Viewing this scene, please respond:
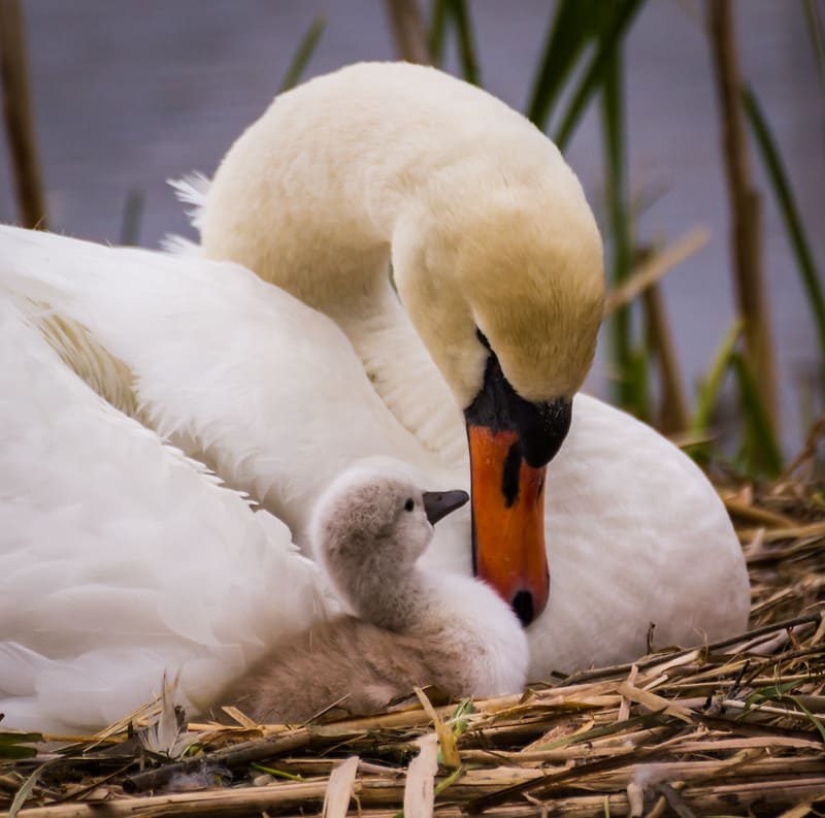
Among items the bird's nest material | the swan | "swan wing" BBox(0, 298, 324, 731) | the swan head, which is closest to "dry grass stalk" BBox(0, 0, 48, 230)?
the swan

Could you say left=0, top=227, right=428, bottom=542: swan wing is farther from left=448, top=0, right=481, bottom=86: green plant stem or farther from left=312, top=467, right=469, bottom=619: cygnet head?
left=448, top=0, right=481, bottom=86: green plant stem

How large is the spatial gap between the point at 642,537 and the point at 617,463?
6.7 inches

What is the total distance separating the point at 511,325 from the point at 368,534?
0.42 m

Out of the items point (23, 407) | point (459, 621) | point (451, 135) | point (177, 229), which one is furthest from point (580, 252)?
point (177, 229)

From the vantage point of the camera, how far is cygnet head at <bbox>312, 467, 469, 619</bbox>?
2732mm

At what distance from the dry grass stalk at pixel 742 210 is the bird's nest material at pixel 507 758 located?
1982 millimetres

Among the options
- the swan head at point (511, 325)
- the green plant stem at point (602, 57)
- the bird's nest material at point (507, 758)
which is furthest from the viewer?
the green plant stem at point (602, 57)

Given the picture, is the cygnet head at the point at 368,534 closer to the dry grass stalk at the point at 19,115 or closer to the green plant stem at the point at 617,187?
the dry grass stalk at the point at 19,115

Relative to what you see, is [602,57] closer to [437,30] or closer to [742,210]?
[437,30]

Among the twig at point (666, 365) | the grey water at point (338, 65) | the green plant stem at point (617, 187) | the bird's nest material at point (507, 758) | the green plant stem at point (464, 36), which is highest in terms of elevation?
the grey water at point (338, 65)

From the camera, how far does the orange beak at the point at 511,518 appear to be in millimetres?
2824

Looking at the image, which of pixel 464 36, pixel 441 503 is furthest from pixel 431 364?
pixel 464 36

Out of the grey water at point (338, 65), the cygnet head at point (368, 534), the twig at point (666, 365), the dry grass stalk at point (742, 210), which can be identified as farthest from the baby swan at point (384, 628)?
the grey water at point (338, 65)

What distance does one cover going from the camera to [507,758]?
2270 millimetres
